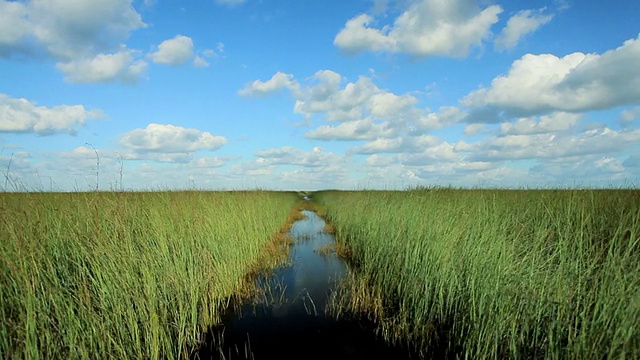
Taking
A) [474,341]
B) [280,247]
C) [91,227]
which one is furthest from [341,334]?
[280,247]

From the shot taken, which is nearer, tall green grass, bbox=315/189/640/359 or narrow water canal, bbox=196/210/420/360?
tall green grass, bbox=315/189/640/359

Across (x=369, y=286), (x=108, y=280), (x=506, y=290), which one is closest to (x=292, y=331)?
(x=369, y=286)

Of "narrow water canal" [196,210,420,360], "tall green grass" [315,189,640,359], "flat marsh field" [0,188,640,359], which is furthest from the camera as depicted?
"narrow water canal" [196,210,420,360]

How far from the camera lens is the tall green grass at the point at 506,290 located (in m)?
2.53

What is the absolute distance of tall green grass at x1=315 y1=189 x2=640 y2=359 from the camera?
2527 mm

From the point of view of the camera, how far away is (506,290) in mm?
3260

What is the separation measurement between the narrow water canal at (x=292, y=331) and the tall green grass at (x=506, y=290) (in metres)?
0.47

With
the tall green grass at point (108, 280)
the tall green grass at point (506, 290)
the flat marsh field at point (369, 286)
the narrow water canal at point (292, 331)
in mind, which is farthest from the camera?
the narrow water canal at point (292, 331)

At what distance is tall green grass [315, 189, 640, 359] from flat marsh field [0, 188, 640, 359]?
0.07 ft

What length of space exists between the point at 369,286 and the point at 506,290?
3.56m

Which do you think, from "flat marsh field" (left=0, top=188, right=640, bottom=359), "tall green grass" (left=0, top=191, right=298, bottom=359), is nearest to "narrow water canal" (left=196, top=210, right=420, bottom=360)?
"flat marsh field" (left=0, top=188, right=640, bottom=359)

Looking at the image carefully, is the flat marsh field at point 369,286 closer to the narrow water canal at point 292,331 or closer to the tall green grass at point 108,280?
the tall green grass at point 108,280

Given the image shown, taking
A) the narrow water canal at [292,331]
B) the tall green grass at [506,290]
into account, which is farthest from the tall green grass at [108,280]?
the tall green grass at [506,290]

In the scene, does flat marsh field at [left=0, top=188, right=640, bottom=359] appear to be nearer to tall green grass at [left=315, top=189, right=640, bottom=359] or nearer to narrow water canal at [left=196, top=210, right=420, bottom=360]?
tall green grass at [left=315, top=189, right=640, bottom=359]
